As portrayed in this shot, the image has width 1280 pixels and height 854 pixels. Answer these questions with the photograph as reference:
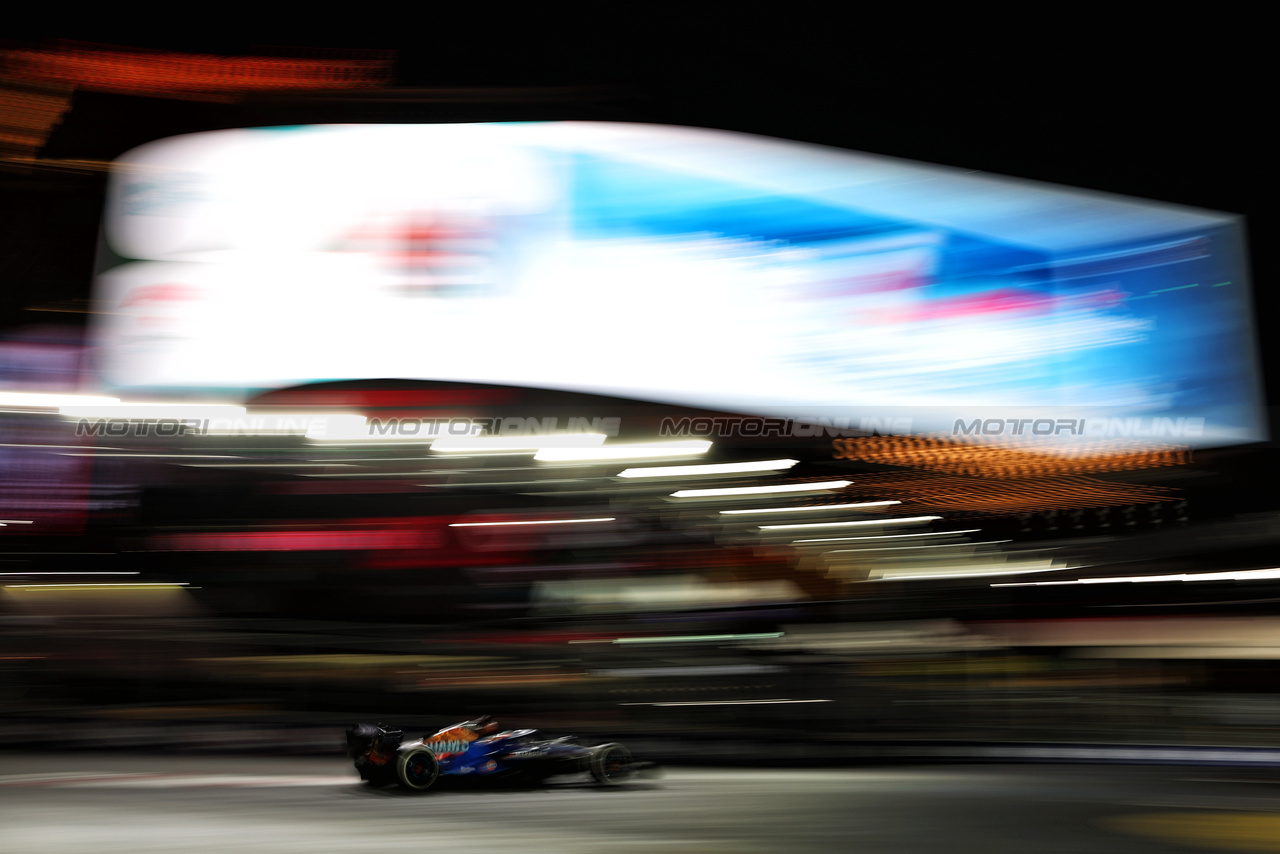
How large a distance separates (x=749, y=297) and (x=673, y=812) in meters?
7.34

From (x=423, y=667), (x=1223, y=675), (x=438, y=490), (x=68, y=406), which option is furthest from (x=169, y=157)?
(x=1223, y=675)

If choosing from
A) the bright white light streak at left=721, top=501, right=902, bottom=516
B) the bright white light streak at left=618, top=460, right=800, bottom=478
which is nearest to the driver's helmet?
the bright white light streak at left=618, top=460, right=800, bottom=478

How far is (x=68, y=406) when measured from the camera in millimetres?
22562

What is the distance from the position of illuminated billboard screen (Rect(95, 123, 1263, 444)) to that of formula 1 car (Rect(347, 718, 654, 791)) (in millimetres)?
5301

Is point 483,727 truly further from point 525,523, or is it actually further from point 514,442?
point 525,523

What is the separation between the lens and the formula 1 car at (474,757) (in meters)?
9.66

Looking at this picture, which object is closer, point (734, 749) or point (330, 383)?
point (734, 749)

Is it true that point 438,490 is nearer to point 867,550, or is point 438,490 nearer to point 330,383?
point 330,383

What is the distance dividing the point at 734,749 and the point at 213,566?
12198 mm

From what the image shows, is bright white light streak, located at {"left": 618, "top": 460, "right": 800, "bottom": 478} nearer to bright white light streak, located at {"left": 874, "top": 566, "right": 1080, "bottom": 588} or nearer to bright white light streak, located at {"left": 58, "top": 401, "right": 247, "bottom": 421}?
bright white light streak, located at {"left": 874, "top": 566, "right": 1080, "bottom": 588}

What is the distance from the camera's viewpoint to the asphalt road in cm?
708

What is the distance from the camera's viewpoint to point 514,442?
53.2 feet

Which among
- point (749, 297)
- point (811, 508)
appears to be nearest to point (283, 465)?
point (749, 297)

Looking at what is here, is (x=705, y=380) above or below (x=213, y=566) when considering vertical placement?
above
